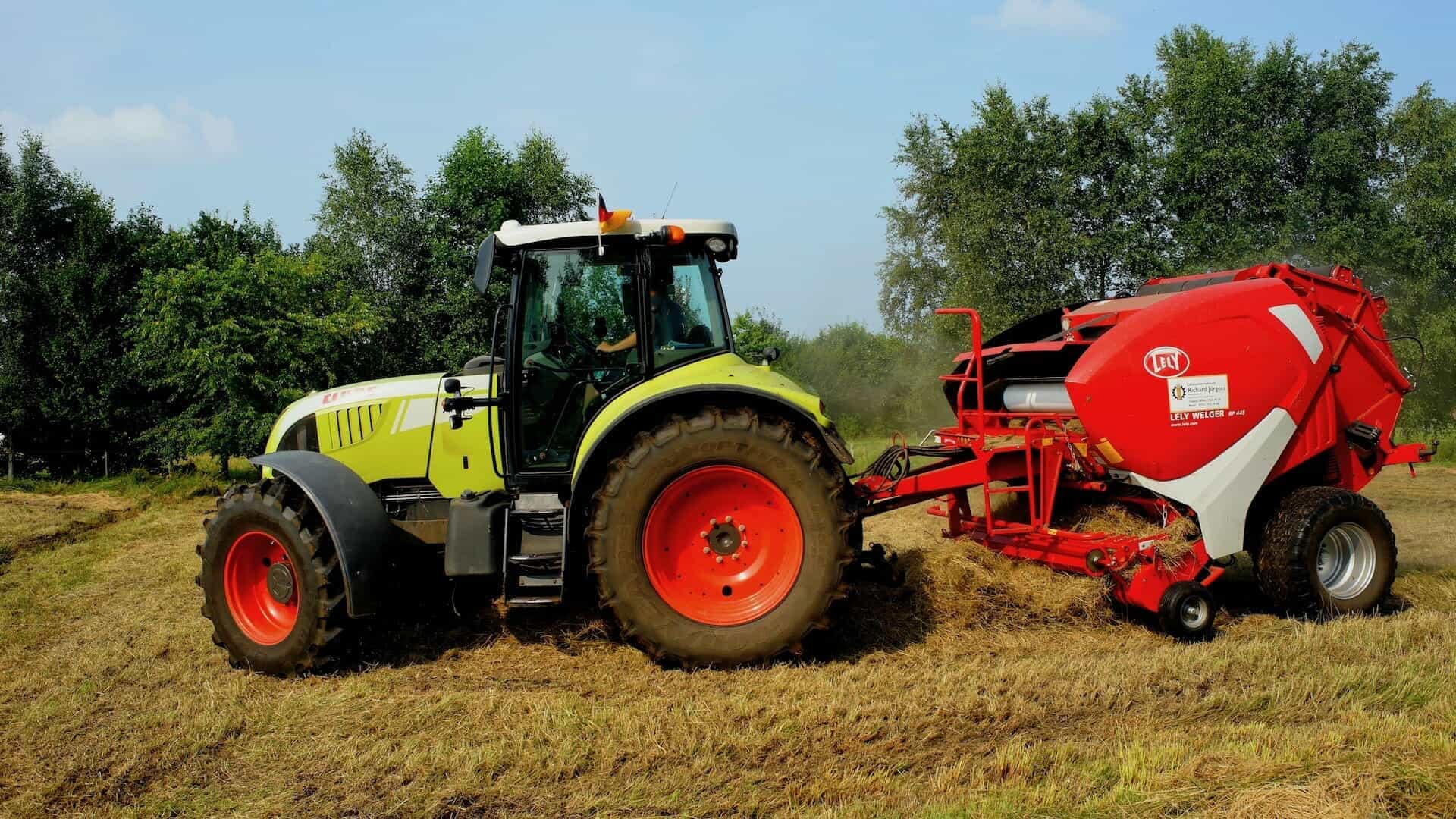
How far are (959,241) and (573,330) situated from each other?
21.9 metres

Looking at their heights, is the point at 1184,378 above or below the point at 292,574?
above

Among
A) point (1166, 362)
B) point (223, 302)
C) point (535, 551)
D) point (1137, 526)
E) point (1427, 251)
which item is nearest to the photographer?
point (535, 551)

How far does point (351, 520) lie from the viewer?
17.6ft

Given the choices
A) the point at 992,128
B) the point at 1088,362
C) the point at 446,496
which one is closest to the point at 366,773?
Result: the point at 446,496

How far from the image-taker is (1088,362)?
612cm

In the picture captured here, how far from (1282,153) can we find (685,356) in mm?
24858

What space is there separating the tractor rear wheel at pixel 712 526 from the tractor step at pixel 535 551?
13.4 inches

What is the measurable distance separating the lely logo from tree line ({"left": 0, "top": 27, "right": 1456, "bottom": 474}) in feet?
52.0

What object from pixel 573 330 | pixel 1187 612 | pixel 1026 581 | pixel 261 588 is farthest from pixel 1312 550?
pixel 261 588

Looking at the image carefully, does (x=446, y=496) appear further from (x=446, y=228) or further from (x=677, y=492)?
(x=446, y=228)

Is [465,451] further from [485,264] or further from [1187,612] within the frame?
[1187,612]

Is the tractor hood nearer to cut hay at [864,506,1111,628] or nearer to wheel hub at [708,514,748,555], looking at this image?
wheel hub at [708,514,748,555]

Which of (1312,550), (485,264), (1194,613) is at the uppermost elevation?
(485,264)

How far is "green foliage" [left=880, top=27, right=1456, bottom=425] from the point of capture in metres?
24.0
